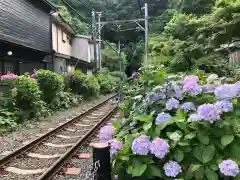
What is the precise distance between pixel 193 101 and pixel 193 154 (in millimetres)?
540

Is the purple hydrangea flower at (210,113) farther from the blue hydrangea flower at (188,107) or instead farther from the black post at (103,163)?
the black post at (103,163)

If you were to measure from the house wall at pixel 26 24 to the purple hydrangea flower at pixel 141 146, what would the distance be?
42.1 feet

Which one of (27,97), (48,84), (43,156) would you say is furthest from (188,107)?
(48,84)

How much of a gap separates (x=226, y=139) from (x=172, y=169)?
47 centimetres

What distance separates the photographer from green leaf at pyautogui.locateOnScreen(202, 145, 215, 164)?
234 centimetres

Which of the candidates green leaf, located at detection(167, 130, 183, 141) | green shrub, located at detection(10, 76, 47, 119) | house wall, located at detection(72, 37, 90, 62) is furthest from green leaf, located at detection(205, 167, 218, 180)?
house wall, located at detection(72, 37, 90, 62)

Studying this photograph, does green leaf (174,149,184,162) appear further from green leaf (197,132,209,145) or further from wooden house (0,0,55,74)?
wooden house (0,0,55,74)

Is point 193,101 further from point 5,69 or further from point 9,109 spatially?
point 5,69

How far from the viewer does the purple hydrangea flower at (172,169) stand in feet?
7.64

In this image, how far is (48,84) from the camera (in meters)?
14.3

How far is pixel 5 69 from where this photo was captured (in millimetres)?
15859

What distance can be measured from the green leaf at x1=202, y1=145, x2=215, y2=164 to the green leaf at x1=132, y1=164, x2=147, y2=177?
45 cm

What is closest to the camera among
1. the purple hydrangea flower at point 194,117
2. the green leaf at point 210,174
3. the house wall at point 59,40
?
the green leaf at point 210,174

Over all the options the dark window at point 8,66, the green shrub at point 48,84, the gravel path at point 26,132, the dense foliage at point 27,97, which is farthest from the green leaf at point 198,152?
the dark window at point 8,66
